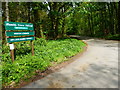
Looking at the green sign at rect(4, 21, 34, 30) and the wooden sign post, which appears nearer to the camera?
the green sign at rect(4, 21, 34, 30)

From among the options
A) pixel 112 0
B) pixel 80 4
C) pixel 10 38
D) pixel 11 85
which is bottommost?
pixel 11 85

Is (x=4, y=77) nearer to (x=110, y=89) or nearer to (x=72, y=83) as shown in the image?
(x=72, y=83)

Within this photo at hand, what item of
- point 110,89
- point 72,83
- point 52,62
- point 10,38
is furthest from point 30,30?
point 110,89

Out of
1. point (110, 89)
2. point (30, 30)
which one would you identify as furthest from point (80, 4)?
point (110, 89)

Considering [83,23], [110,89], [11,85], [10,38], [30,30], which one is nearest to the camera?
[110,89]

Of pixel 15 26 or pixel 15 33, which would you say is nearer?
pixel 15 26

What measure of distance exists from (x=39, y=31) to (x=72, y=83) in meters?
13.6

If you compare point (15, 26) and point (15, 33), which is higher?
point (15, 26)

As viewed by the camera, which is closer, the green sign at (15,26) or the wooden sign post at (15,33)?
the green sign at (15,26)

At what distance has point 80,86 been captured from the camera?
11.5 feet

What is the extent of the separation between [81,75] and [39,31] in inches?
518

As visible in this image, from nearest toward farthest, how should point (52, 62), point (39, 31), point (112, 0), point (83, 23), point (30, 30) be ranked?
1. point (52, 62)
2. point (30, 30)
3. point (39, 31)
4. point (112, 0)
5. point (83, 23)

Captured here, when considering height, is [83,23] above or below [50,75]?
above

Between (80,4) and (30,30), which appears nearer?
(30,30)
